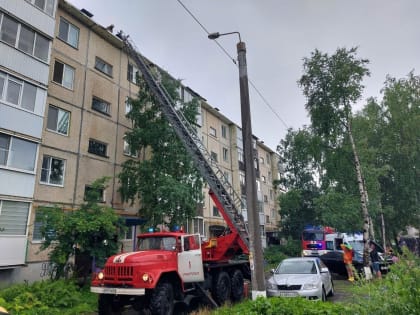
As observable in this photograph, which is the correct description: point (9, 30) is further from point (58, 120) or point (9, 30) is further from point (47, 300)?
point (47, 300)

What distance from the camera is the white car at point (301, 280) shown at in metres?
9.79

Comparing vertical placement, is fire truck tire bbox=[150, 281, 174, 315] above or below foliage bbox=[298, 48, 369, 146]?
below

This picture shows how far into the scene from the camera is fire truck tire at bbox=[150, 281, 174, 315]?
8.28 metres

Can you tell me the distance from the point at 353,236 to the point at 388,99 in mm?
12360

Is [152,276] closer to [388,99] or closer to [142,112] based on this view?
[142,112]

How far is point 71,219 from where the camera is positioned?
39.0 ft

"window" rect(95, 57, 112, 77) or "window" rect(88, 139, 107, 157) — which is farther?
"window" rect(95, 57, 112, 77)

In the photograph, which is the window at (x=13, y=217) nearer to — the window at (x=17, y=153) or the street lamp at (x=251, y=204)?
the window at (x=17, y=153)

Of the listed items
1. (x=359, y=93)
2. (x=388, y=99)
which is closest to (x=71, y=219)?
(x=359, y=93)

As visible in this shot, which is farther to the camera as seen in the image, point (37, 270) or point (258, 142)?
point (258, 142)

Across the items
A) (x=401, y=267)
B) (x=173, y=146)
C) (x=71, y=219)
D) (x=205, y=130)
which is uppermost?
(x=205, y=130)

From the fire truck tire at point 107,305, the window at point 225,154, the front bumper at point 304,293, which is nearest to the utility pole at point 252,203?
the front bumper at point 304,293

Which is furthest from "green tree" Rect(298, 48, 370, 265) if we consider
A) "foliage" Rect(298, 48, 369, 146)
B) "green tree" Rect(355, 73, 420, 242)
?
"green tree" Rect(355, 73, 420, 242)

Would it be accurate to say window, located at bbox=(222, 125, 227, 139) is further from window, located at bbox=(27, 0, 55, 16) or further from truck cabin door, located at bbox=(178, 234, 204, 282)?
truck cabin door, located at bbox=(178, 234, 204, 282)
